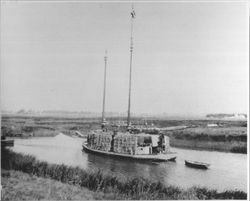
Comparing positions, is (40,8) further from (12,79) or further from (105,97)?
(105,97)

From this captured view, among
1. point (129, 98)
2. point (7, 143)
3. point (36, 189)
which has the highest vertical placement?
point (129, 98)

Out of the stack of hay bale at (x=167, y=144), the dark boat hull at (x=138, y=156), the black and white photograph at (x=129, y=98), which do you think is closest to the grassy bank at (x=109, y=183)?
the black and white photograph at (x=129, y=98)

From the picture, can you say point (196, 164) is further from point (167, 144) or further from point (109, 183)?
point (109, 183)

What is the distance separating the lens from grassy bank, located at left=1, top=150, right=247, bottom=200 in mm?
2783

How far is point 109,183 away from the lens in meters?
2.81

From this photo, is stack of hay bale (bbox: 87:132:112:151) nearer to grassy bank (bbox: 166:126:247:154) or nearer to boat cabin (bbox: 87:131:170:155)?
boat cabin (bbox: 87:131:170:155)

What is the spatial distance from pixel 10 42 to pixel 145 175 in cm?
147

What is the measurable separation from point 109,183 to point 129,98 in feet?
2.28

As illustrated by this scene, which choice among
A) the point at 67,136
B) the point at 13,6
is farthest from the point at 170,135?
the point at 13,6

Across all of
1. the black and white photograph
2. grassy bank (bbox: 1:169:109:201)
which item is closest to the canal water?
the black and white photograph

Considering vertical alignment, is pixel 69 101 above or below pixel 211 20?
below

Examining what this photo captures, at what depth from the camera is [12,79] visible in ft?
9.05

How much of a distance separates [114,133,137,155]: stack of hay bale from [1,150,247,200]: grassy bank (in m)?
0.23

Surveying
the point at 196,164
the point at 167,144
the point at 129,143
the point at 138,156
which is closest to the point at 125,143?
the point at 129,143
